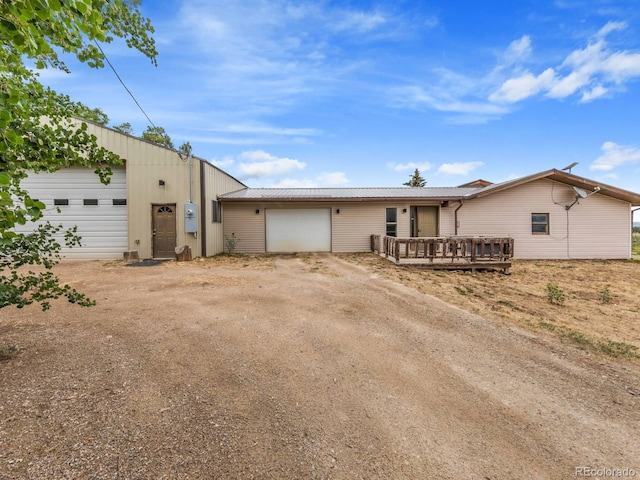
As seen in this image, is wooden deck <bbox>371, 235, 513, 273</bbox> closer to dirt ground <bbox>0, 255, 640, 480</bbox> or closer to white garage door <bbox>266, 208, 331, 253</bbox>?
dirt ground <bbox>0, 255, 640, 480</bbox>

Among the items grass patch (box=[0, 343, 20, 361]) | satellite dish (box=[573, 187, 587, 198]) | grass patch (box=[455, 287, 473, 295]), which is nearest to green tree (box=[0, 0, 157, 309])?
grass patch (box=[0, 343, 20, 361])

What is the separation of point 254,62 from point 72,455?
11433 mm

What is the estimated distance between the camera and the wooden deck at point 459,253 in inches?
365

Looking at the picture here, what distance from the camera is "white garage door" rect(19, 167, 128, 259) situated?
10.2 meters

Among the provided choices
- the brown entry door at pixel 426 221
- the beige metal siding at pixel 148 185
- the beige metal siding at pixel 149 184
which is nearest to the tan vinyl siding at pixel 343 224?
the brown entry door at pixel 426 221

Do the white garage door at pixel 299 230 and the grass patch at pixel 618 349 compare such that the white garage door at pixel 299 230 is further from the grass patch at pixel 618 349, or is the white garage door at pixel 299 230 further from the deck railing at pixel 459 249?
the grass patch at pixel 618 349

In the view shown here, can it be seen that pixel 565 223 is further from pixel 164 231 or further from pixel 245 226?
pixel 164 231

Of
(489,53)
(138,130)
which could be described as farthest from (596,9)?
(138,130)

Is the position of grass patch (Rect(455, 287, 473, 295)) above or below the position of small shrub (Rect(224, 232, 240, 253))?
below

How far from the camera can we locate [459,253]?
977 centimetres

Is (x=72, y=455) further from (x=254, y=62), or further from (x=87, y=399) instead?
(x=254, y=62)

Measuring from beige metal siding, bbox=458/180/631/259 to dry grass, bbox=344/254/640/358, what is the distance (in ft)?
6.68

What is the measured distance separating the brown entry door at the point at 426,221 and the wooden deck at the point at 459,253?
11.8 ft

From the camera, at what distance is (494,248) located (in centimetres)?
947
